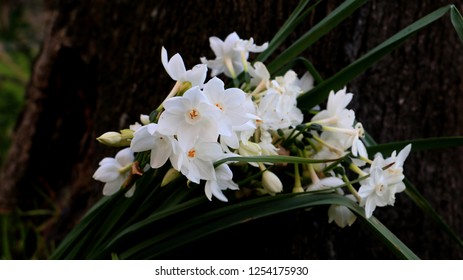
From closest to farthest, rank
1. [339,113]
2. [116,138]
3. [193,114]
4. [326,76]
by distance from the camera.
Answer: [193,114], [116,138], [339,113], [326,76]

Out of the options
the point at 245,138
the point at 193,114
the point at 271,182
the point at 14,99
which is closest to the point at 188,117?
the point at 193,114

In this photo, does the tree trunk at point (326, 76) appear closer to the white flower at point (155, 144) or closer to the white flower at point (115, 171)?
the white flower at point (115, 171)

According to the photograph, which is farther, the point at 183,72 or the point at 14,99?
the point at 14,99

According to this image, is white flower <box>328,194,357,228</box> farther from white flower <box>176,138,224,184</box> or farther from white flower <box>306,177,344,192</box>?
white flower <box>176,138,224,184</box>

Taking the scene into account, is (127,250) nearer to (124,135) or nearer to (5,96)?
(124,135)

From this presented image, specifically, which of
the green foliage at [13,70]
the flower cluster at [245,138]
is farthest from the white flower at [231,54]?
the green foliage at [13,70]

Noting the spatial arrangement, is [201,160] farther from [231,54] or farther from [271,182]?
[231,54]
